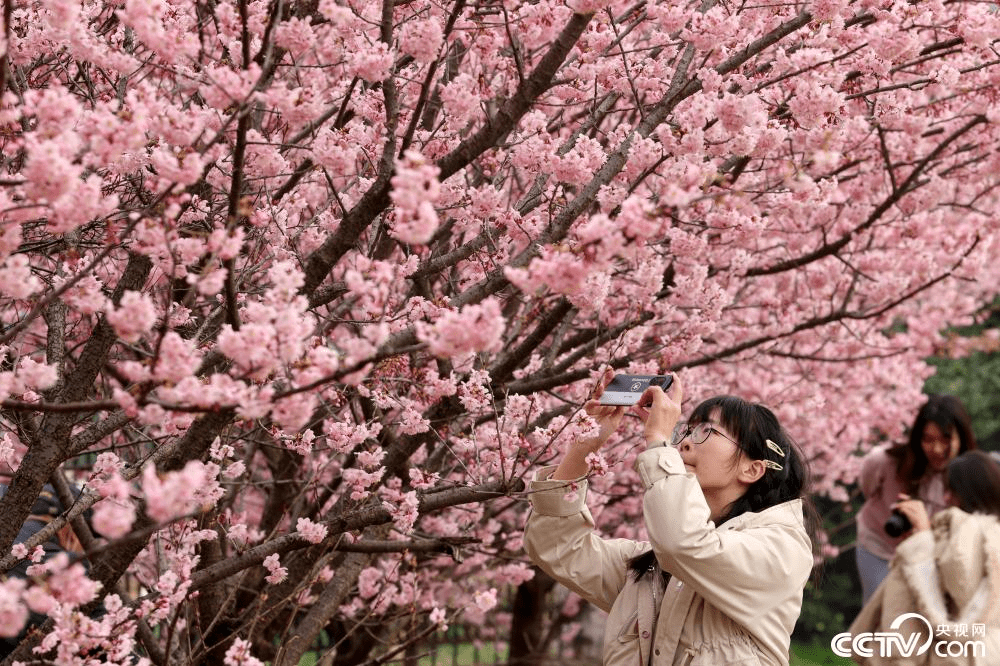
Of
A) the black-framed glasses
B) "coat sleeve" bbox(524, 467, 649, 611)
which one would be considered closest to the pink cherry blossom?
"coat sleeve" bbox(524, 467, 649, 611)

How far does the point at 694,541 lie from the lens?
2.33 meters

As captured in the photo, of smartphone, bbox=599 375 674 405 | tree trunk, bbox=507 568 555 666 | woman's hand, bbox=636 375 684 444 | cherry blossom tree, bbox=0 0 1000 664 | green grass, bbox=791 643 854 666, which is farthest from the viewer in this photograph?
green grass, bbox=791 643 854 666

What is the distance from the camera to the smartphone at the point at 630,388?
2719 millimetres

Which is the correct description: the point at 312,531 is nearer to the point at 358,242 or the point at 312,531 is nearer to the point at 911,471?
the point at 358,242

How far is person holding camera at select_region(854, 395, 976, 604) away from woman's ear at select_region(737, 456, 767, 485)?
6.32 ft

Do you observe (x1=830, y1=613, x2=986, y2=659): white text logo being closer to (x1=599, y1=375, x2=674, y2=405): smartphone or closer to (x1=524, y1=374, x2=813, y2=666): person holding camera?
(x1=524, y1=374, x2=813, y2=666): person holding camera

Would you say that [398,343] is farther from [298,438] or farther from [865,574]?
[865,574]

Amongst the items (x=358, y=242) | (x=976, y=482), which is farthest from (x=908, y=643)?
(x=358, y=242)

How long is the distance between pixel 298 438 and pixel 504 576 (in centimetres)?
297

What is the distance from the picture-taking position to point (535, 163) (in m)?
3.99

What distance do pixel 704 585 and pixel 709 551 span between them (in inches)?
3.4

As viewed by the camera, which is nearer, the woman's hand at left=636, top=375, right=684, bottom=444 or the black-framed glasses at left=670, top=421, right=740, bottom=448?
the woman's hand at left=636, top=375, right=684, bottom=444

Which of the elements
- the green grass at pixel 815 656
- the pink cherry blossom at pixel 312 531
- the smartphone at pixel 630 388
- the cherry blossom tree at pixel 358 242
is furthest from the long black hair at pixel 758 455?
the green grass at pixel 815 656

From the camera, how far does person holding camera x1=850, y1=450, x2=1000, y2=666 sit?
11.3ft
